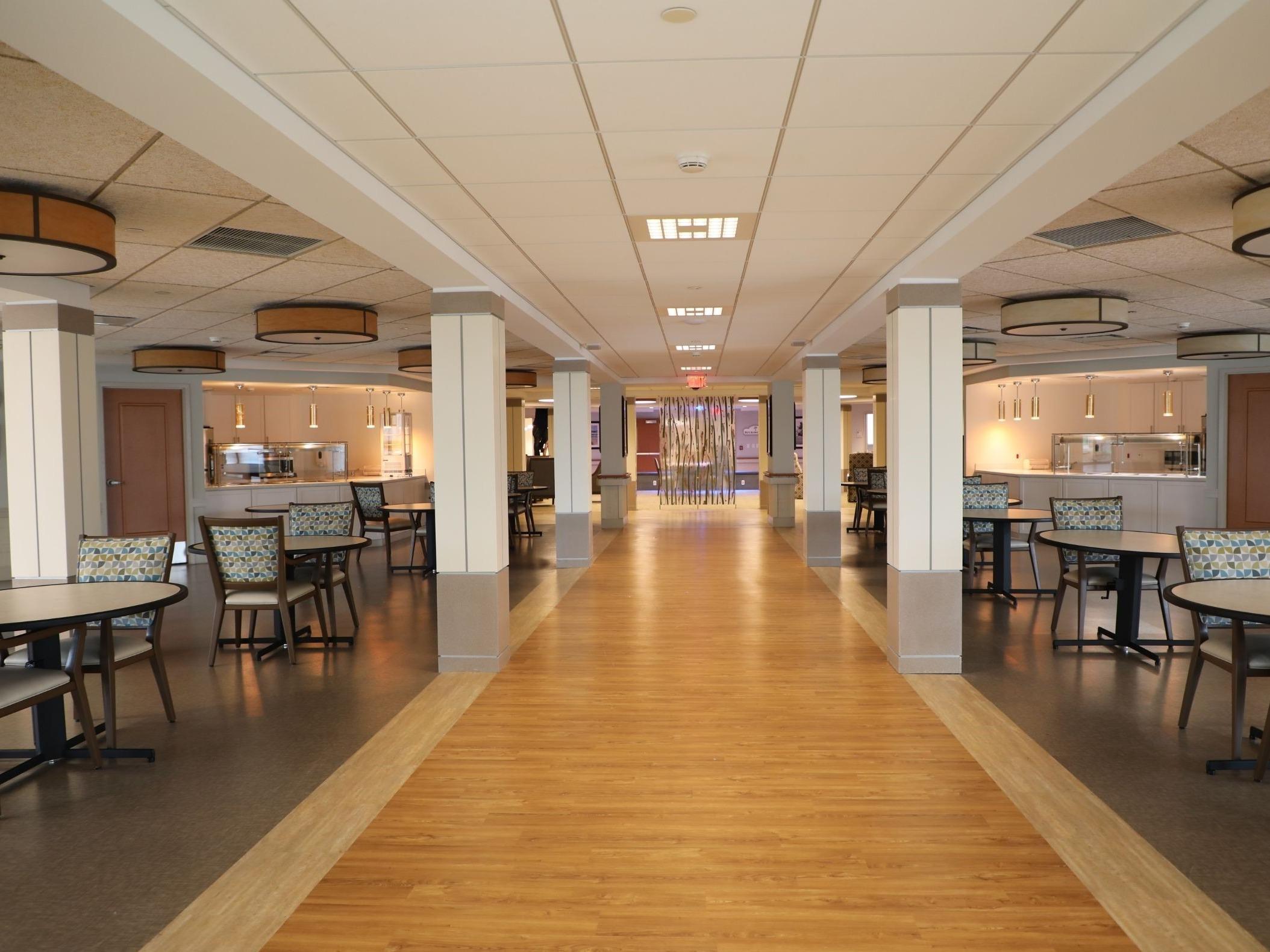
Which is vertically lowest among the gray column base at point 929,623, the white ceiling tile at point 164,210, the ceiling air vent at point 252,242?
the gray column base at point 929,623

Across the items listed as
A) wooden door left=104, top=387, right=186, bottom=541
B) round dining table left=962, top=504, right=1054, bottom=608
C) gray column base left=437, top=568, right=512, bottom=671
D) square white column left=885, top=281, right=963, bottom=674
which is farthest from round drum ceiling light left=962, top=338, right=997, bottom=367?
wooden door left=104, top=387, right=186, bottom=541

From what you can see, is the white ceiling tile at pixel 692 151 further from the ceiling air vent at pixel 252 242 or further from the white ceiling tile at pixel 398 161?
the ceiling air vent at pixel 252 242

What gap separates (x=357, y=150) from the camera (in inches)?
120

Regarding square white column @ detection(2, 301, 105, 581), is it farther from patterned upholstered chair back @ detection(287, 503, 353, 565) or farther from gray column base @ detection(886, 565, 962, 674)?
gray column base @ detection(886, 565, 962, 674)

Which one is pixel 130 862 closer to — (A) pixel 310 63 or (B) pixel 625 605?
(A) pixel 310 63

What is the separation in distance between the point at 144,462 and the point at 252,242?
290 inches

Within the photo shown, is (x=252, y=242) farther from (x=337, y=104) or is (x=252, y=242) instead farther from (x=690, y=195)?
(x=690, y=195)

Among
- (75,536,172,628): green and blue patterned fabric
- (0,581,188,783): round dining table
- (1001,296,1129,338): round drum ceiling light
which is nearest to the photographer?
(0,581,188,783): round dining table

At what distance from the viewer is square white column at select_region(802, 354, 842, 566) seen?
9492mm

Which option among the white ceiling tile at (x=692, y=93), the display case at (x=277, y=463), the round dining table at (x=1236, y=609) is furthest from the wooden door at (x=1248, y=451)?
the display case at (x=277, y=463)

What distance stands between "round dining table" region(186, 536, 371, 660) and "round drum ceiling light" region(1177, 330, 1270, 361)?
8.72 metres

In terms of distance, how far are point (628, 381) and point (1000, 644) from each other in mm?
8976

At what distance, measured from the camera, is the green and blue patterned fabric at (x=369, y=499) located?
991 centimetres

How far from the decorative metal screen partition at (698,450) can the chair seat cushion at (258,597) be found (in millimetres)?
12585
